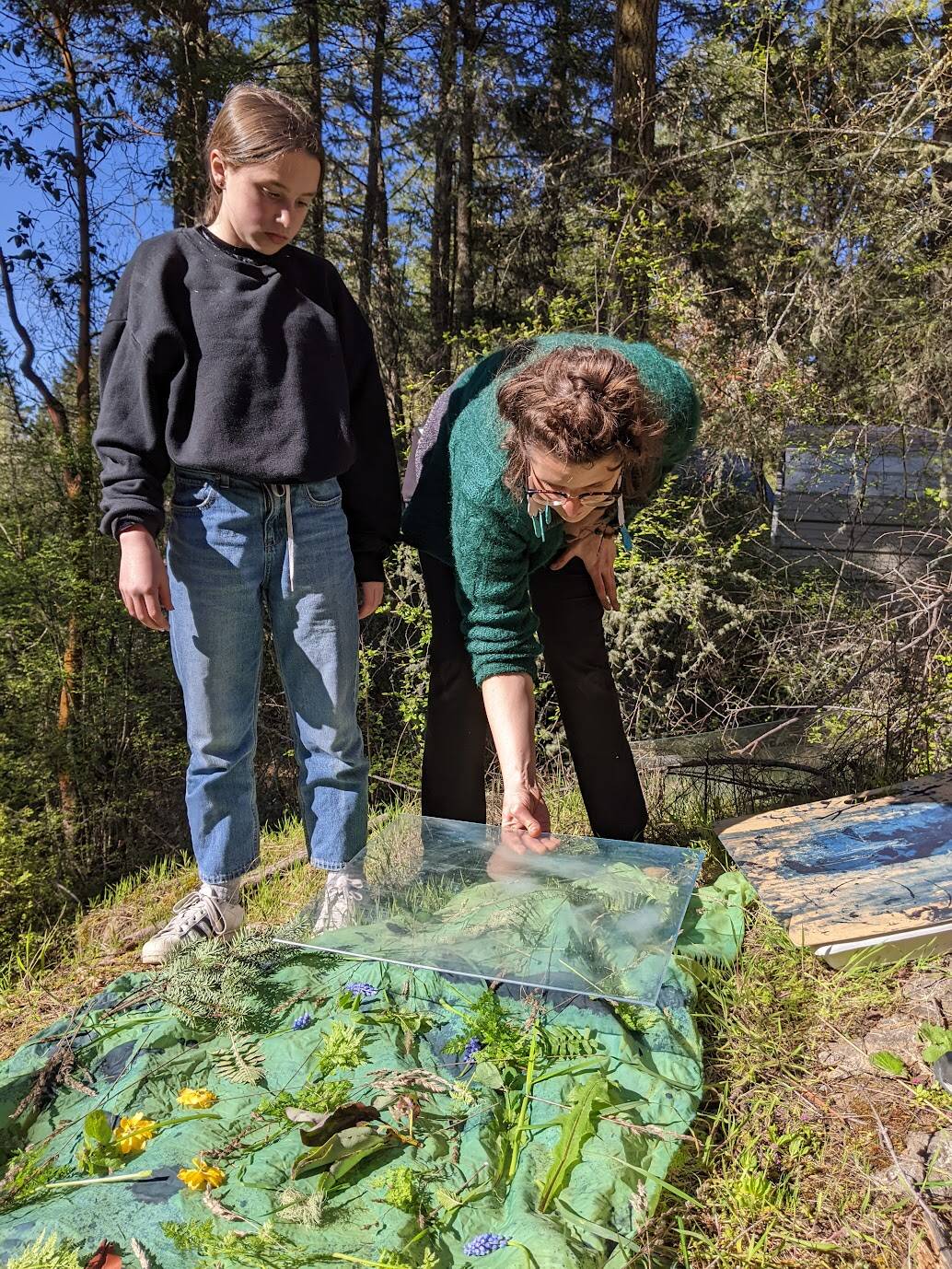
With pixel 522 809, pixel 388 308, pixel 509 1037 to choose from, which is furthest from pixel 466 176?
pixel 509 1037

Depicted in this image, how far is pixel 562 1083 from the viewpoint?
1.56 metres

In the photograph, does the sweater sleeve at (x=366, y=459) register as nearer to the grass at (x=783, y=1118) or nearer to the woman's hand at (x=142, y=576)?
the woman's hand at (x=142, y=576)

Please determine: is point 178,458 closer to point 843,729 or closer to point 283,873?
point 283,873

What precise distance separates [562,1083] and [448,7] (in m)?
8.13

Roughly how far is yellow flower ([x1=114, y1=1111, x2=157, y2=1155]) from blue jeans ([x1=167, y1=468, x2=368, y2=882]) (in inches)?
25.9

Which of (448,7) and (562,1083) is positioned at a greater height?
(448,7)

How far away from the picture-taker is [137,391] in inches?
74.4

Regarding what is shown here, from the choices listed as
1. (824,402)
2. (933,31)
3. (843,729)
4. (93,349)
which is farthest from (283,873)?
(933,31)

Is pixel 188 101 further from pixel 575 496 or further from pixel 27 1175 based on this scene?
pixel 27 1175

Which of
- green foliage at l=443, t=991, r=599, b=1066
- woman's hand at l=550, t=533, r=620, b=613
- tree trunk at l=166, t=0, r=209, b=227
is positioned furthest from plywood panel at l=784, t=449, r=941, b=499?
green foliage at l=443, t=991, r=599, b=1066

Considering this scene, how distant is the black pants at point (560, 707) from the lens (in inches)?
90.2

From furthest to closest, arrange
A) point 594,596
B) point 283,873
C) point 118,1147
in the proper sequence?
point 283,873, point 594,596, point 118,1147

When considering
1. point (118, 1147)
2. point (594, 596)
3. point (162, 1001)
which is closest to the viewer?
point (118, 1147)

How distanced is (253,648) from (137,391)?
601 millimetres
